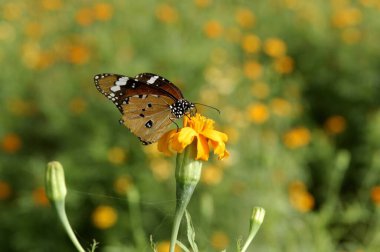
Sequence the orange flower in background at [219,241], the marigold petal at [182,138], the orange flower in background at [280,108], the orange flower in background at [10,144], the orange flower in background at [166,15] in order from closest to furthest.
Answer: the marigold petal at [182,138] → the orange flower in background at [219,241] → the orange flower in background at [10,144] → the orange flower in background at [280,108] → the orange flower in background at [166,15]

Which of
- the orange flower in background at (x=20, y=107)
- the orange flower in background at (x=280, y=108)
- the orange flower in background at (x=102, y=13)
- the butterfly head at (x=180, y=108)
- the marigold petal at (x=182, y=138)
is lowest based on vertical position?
the orange flower in background at (x=20, y=107)

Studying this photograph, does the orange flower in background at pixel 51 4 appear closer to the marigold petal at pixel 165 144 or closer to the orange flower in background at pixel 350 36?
the orange flower in background at pixel 350 36

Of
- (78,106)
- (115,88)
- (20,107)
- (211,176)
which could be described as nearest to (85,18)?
(20,107)

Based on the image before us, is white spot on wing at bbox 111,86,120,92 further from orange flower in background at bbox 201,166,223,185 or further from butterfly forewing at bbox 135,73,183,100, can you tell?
orange flower in background at bbox 201,166,223,185

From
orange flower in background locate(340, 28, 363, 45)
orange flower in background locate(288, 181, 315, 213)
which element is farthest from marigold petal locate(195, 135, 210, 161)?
orange flower in background locate(340, 28, 363, 45)

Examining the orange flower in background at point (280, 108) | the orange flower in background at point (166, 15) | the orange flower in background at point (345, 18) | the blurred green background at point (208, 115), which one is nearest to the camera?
the blurred green background at point (208, 115)

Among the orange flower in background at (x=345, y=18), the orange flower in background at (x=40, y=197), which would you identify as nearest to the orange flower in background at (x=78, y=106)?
the orange flower in background at (x=40, y=197)

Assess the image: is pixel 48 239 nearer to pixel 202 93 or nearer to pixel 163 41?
pixel 202 93
